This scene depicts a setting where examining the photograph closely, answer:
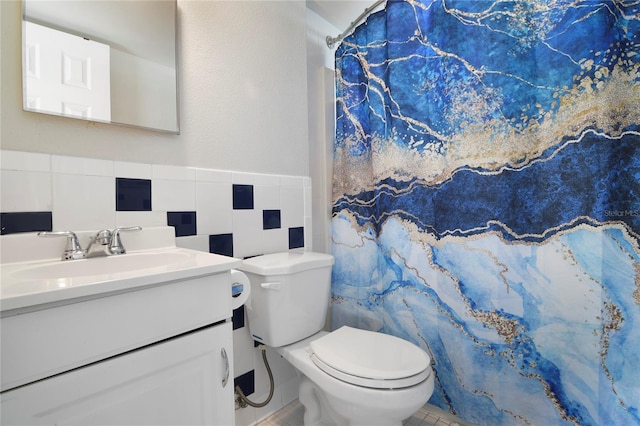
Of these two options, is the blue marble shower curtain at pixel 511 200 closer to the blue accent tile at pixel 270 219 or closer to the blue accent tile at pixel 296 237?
the blue accent tile at pixel 296 237

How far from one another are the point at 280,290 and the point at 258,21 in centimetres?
125

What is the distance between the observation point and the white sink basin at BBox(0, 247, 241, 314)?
1.66 ft

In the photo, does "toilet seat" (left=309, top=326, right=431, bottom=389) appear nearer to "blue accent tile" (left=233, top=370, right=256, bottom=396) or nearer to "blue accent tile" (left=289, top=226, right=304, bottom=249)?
"blue accent tile" (left=233, top=370, right=256, bottom=396)

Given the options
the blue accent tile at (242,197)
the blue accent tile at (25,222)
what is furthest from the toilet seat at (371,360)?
the blue accent tile at (25,222)

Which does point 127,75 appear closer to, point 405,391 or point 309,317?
point 309,317

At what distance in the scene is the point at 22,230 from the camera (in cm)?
82

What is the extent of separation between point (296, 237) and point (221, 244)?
42 cm

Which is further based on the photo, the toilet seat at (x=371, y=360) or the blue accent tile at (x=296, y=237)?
the blue accent tile at (x=296, y=237)

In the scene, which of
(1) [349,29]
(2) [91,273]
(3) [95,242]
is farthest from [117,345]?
(1) [349,29]

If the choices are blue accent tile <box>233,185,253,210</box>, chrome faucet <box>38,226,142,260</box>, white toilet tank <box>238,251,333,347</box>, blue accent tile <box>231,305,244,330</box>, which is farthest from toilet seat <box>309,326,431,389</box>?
chrome faucet <box>38,226,142,260</box>

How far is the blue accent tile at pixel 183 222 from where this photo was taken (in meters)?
1.10

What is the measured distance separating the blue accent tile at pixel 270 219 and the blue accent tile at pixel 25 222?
29.5 inches

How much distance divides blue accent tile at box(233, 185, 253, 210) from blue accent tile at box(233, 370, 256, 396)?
0.74 m

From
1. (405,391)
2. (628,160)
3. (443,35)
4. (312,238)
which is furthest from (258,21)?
(405,391)
